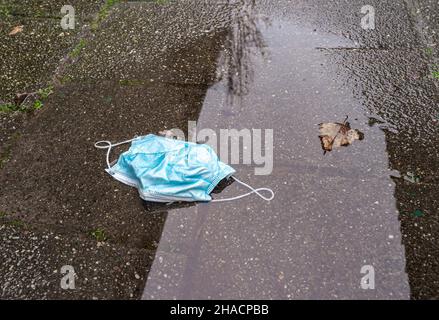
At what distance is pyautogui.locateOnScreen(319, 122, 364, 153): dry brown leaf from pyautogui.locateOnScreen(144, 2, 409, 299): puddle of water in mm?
53

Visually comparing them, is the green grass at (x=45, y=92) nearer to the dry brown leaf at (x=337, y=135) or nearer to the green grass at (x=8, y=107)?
the green grass at (x=8, y=107)

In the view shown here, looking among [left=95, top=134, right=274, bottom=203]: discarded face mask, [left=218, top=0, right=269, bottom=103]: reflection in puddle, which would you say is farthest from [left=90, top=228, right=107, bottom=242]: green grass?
[left=218, top=0, right=269, bottom=103]: reflection in puddle

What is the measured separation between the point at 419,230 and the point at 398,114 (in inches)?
40.2

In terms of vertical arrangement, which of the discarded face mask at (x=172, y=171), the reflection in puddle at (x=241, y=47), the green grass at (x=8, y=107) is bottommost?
the discarded face mask at (x=172, y=171)

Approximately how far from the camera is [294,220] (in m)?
2.65

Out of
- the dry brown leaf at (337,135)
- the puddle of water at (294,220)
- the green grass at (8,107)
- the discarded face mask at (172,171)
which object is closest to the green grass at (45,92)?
the green grass at (8,107)

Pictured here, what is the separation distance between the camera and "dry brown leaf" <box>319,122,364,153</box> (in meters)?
3.03

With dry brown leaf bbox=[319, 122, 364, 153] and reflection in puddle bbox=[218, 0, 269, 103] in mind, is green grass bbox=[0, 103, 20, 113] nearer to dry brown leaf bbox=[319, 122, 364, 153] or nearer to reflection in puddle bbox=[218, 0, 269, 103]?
reflection in puddle bbox=[218, 0, 269, 103]

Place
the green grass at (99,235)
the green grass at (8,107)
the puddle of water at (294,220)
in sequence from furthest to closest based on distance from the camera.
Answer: the green grass at (8,107), the green grass at (99,235), the puddle of water at (294,220)

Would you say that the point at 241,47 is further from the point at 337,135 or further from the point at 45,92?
the point at 45,92

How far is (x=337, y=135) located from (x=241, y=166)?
76 cm

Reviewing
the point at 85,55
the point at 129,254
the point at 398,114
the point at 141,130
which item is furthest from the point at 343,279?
the point at 85,55

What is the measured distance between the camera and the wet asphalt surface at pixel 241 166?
2447mm

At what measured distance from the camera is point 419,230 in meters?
2.57
